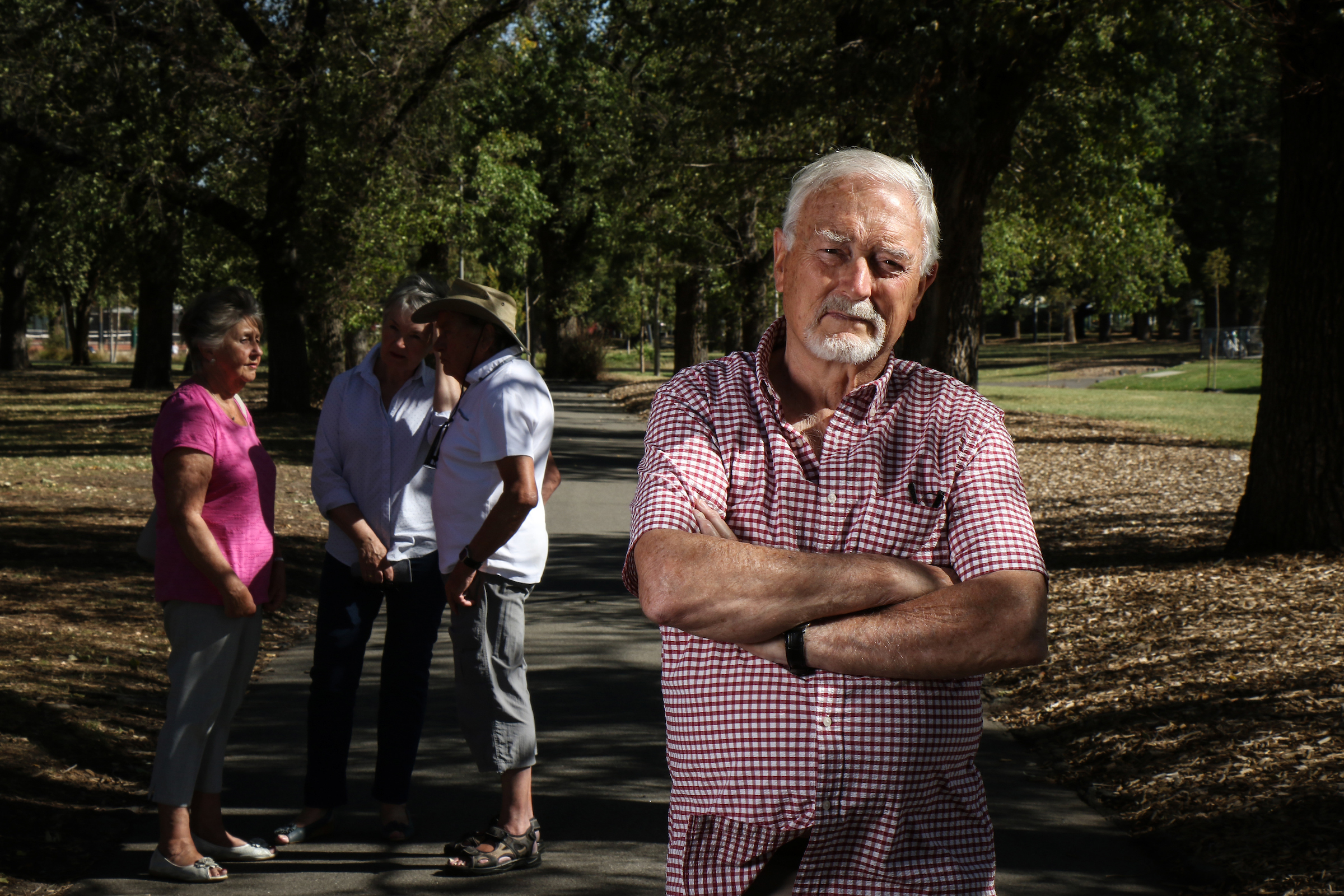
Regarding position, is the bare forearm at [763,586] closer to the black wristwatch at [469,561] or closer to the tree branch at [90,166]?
the black wristwatch at [469,561]

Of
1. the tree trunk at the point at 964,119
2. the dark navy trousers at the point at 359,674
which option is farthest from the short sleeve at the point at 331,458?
the tree trunk at the point at 964,119

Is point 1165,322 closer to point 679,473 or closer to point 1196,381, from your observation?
point 1196,381

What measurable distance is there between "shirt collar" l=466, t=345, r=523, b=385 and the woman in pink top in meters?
0.75

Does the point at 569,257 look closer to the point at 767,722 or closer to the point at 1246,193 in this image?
the point at 1246,193

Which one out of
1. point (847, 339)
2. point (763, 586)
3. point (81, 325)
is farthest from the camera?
point (81, 325)

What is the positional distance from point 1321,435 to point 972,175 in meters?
5.04

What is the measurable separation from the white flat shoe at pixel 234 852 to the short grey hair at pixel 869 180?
10.3 feet

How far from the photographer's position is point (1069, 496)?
14.1 meters

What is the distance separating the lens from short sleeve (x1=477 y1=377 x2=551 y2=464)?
4254mm

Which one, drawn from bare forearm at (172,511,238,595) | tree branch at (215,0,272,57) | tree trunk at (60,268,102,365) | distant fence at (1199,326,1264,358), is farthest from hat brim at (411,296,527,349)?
distant fence at (1199,326,1264,358)

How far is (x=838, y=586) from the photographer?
207 centimetres

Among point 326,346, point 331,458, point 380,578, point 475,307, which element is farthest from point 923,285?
point 326,346

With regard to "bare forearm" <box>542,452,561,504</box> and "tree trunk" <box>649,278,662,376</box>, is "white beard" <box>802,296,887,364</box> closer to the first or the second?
"bare forearm" <box>542,452,561,504</box>

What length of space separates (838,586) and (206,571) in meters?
2.73
